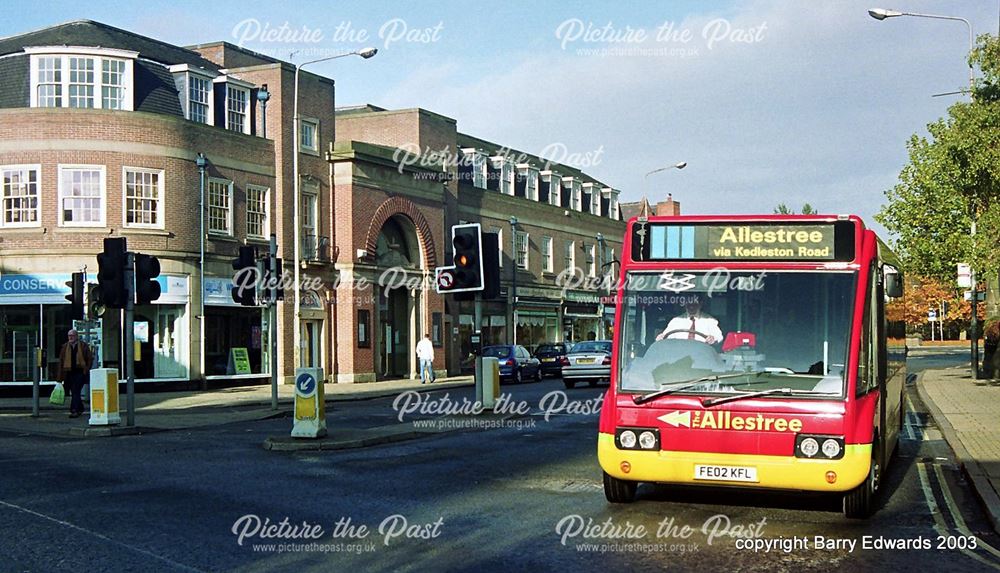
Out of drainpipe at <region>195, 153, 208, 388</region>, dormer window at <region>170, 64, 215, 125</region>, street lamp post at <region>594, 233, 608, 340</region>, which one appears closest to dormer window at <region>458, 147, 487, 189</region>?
street lamp post at <region>594, 233, 608, 340</region>

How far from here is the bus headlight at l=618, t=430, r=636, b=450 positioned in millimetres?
8750

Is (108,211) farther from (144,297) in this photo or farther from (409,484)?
(409,484)

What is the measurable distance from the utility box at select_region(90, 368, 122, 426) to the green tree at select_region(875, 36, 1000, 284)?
1967cm

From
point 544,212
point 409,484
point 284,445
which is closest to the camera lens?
point 409,484

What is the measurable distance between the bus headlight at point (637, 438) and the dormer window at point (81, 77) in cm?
2656

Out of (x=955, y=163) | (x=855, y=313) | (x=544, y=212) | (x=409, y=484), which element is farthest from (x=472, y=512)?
(x=544, y=212)

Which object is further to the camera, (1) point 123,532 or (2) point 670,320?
(2) point 670,320

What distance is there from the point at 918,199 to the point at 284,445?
1982 cm

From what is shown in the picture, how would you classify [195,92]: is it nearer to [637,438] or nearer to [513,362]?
[513,362]

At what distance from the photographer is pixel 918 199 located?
27594mm

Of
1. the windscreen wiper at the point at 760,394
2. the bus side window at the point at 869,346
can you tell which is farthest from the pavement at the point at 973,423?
the windscreen wiper at the point at 760,394

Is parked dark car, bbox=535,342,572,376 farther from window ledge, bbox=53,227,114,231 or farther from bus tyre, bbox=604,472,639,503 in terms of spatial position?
bus tyre, bbox=604,472,639,503

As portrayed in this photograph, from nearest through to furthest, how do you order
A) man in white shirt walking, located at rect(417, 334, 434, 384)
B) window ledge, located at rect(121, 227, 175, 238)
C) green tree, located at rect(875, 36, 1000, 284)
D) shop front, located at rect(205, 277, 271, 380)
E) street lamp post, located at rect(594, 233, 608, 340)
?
green tree, located at rect(875, 36, 1000, 284)
window ledge, located at rect(121, 227, 175, 238)
shop front, located at rect(205, 277, 271, 380)
man in white shirt walking, located at rect(417, 334, 434, 384)
street lamp post, located at rect(594, 233, 608, 340)

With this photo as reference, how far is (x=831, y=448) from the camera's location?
822 cm
